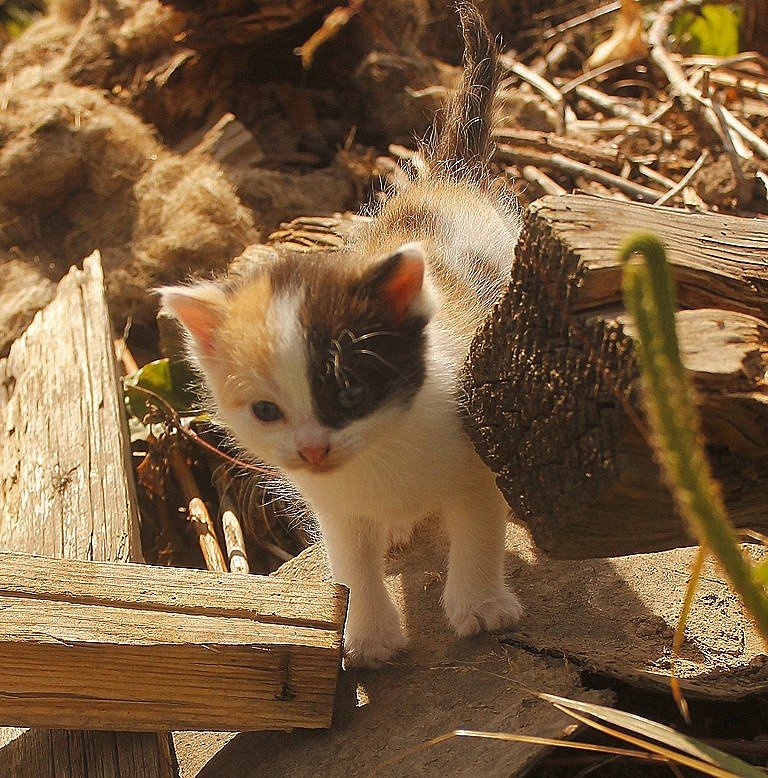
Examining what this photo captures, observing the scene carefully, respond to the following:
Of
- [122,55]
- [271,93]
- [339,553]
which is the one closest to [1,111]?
[122,55]

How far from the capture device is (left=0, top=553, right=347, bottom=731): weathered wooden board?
196 centimetres

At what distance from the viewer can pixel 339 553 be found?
257 cm

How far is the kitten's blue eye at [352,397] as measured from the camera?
2141mm

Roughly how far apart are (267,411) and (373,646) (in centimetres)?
66

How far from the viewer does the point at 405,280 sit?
225 cm

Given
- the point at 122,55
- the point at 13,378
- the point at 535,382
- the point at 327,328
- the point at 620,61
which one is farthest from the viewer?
the point at 620,61

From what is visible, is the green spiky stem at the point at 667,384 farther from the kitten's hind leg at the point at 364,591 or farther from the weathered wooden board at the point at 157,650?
the kitten's hind leg at the point at 364,591

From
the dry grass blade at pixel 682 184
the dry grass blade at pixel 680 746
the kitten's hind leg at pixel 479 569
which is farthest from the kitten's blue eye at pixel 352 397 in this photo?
the dry grass blade at pixel 682 184

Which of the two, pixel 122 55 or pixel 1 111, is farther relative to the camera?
pixel 122 55

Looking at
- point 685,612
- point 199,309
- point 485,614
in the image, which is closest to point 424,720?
point 485,614

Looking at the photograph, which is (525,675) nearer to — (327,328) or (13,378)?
(327,328)

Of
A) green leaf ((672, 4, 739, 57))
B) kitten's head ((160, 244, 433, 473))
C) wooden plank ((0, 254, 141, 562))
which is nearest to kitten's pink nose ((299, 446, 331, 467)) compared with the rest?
kitten's head ((160, 244, 433, 473))

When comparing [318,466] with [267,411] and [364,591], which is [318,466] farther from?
[364,591]

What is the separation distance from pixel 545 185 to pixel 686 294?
2.78 metres
